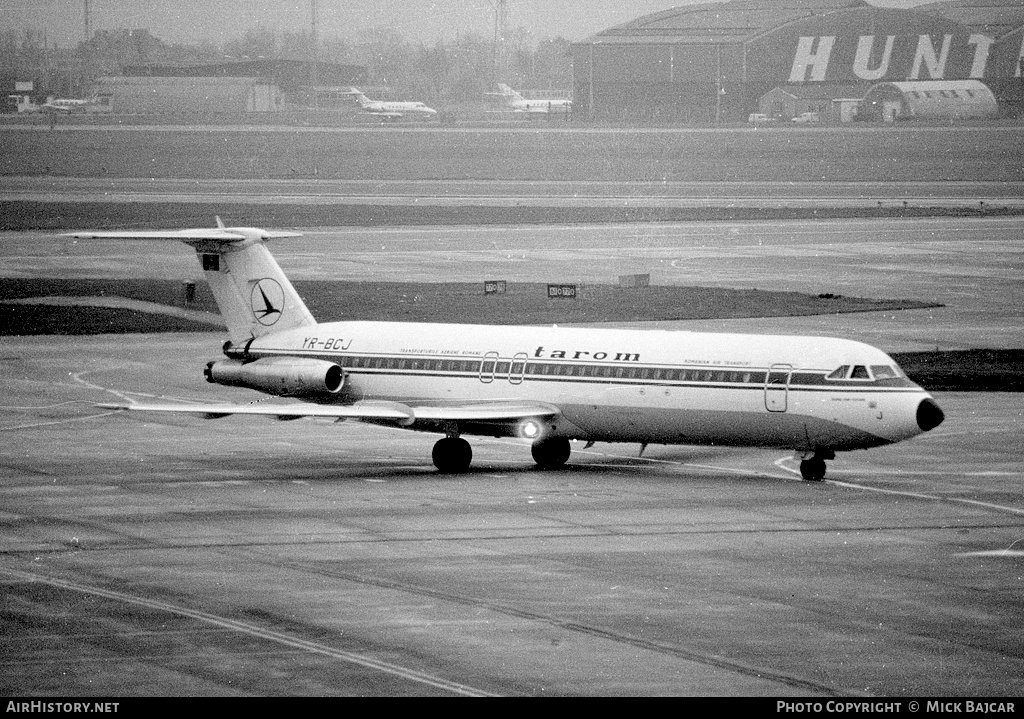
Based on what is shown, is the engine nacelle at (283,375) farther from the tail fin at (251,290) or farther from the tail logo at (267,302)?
the tail logo at (267,302)

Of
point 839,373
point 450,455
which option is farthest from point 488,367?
point 839,373

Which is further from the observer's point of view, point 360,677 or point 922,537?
point 922,537

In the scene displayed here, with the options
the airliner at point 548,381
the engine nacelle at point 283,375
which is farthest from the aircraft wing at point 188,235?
the engine nacelle at point 283,375

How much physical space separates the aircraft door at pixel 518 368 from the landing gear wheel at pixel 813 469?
7.54 metres

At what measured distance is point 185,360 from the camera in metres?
62.0

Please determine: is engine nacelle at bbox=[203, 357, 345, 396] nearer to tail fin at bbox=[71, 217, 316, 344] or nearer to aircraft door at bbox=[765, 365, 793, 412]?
tail fin at bbox=[71, 217, 316, 344]

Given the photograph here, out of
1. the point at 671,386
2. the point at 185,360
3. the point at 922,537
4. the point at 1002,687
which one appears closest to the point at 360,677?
the point at 1002,687

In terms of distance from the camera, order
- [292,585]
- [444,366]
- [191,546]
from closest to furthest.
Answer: [292,585] < [191,546] < [444,366]

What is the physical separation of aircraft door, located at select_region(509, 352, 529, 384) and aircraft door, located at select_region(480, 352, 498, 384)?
0.48 metres

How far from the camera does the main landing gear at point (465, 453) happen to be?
42.2 m

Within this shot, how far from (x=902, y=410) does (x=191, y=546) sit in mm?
16831

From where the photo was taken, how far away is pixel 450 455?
42.2 metres

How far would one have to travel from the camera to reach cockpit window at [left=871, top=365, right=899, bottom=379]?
39375mm
